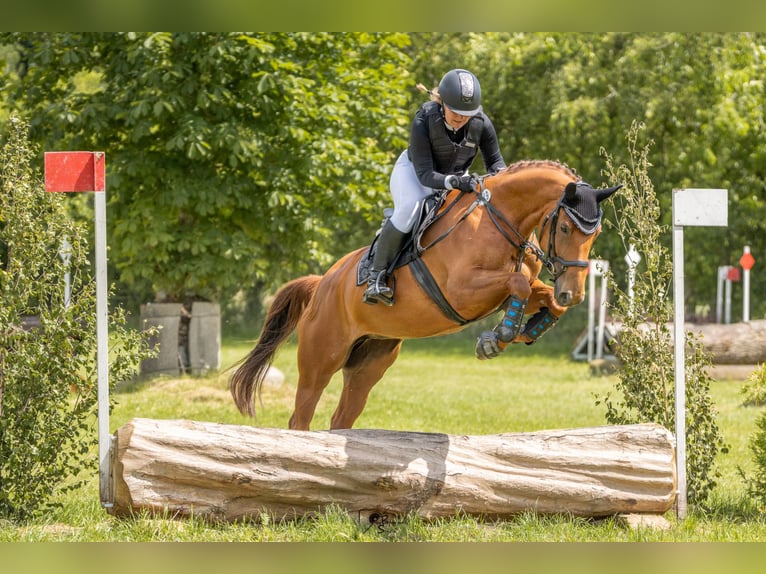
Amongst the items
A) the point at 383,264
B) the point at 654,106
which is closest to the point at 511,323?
the point at 383,264

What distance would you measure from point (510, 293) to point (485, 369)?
41.4 ft

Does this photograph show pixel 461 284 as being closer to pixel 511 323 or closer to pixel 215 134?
pixel 511 323

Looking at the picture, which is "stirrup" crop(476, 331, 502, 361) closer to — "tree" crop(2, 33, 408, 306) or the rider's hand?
the rider's hand

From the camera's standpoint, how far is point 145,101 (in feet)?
40.7

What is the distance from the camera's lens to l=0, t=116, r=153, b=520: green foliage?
587 cm

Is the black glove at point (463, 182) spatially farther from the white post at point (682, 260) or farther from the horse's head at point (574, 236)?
the white post at point (682, 260)

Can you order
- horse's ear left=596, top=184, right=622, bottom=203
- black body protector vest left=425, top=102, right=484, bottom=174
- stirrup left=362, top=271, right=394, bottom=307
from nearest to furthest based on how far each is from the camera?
1. horse's ear left=596, top=184, right=622, bottom=203
2. black body protector vest left=425, top=102, right=484, bottom=174
3. stirrup left=362, top=271, right=394, bottom=307

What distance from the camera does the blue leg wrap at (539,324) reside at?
561cm

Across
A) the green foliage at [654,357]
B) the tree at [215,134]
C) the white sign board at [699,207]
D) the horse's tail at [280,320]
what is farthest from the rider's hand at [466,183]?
the tree at [215,134]

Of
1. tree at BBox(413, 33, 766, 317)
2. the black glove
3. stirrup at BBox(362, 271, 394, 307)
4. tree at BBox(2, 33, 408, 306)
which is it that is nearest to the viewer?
the black glove

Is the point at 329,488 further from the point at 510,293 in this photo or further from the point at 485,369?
the point at 485,369

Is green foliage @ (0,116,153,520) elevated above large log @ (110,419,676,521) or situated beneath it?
elevated above

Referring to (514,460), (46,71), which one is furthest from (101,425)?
(46,71)

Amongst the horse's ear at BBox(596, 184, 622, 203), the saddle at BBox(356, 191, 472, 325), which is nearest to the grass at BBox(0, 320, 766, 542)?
the saddle at BBox(356, 191, 472, 325)
